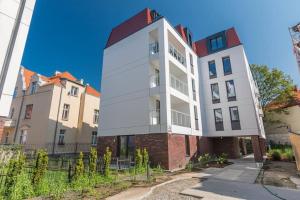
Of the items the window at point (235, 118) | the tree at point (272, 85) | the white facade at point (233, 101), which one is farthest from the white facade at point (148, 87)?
the tree at point (272, 85)

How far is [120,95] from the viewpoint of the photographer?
16719mm

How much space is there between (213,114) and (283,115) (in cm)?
1669

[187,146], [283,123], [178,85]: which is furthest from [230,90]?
[283,123]

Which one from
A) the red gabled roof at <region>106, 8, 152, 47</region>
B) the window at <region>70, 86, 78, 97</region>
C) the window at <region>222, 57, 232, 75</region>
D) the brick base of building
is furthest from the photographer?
the window at <region>70, 86, 78, 97</region>

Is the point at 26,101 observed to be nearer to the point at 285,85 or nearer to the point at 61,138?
the point at 61,138

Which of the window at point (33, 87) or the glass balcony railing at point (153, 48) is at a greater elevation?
the glass balcony railing at point (153, 48)

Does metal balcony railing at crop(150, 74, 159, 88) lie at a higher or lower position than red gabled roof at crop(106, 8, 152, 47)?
lower

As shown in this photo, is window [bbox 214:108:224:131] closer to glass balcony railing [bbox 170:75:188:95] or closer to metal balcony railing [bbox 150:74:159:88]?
glass balcony railing [bbox 170:75:188:95]

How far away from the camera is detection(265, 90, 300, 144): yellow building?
87.2 ft

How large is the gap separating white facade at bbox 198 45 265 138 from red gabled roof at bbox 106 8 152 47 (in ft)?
32.1

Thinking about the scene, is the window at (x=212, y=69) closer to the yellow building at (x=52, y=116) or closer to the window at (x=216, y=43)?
the window at (x=216, y=43)

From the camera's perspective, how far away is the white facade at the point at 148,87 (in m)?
14.0

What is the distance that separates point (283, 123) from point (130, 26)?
28678 millimetres

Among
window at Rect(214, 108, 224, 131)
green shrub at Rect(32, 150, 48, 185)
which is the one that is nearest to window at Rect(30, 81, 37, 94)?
green shrub at Rect(32, 150, 48, 185)
